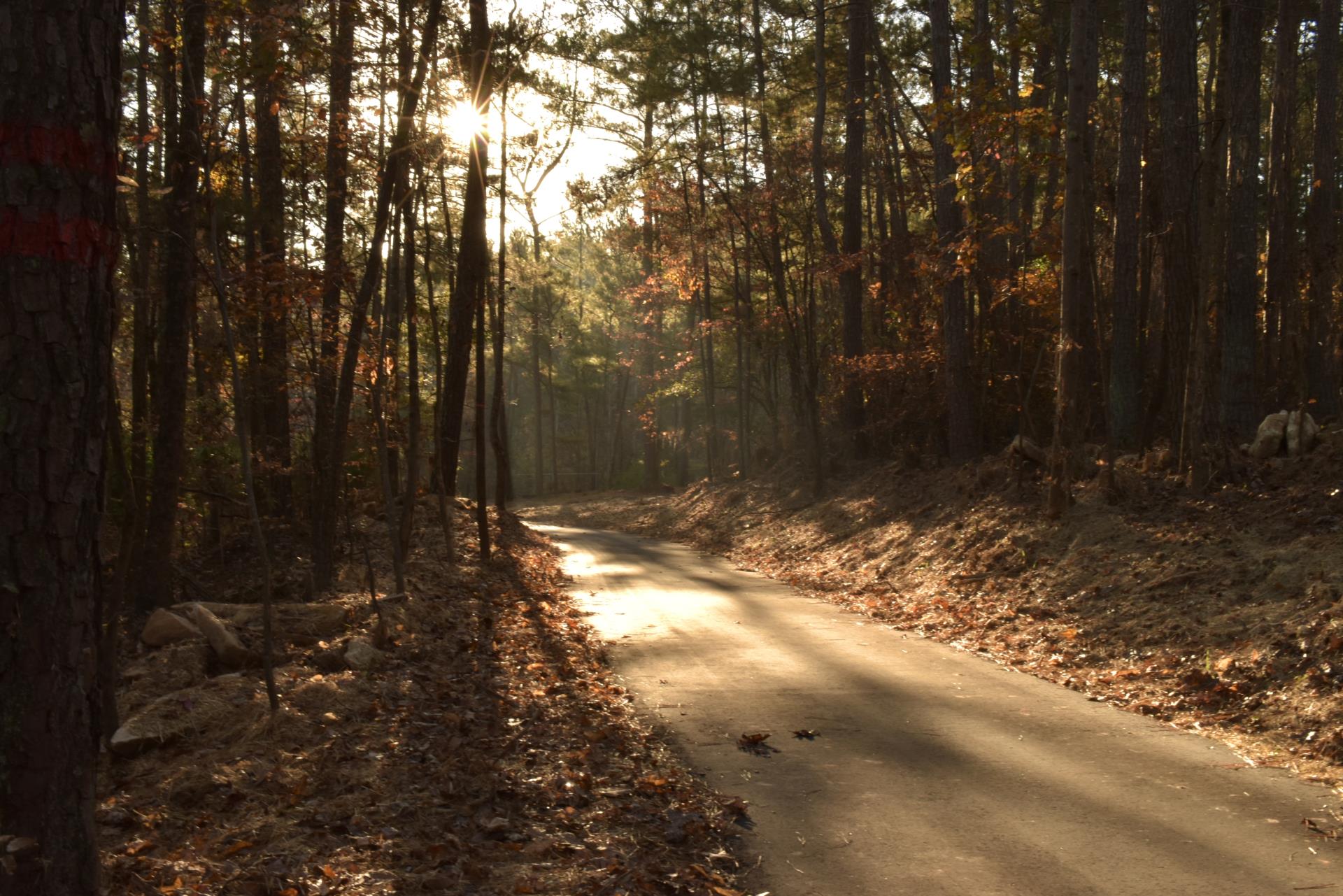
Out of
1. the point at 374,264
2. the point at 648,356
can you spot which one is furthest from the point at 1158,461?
the point at 648,356

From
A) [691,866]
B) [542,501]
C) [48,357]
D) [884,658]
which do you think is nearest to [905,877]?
[691,866]

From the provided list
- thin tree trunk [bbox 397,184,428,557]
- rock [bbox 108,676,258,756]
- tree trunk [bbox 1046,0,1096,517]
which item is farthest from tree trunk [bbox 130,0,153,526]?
tree trunk [bbox 1046,0,1096,517]

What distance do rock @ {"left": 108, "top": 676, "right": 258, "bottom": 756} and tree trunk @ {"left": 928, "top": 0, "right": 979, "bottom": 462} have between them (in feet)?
46.4

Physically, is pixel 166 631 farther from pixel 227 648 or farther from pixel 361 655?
pixel 361 655

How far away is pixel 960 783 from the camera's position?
5941mm

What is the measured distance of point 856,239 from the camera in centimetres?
2309

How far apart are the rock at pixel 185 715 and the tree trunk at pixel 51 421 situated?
3473 mm

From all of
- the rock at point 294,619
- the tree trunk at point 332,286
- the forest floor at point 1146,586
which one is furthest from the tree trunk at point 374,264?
the forest floor at point 1146,586

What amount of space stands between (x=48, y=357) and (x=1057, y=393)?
1187 cm

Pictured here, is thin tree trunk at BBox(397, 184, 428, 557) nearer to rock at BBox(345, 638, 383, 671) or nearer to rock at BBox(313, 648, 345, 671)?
rock at BBox(345, 638, 383, 671)

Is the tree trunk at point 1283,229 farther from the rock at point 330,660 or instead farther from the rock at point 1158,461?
the rock at point 330,660

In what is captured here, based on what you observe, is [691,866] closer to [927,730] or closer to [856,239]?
[927,730]

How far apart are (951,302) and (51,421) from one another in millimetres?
16847

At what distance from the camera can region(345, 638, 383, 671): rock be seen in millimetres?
8320
